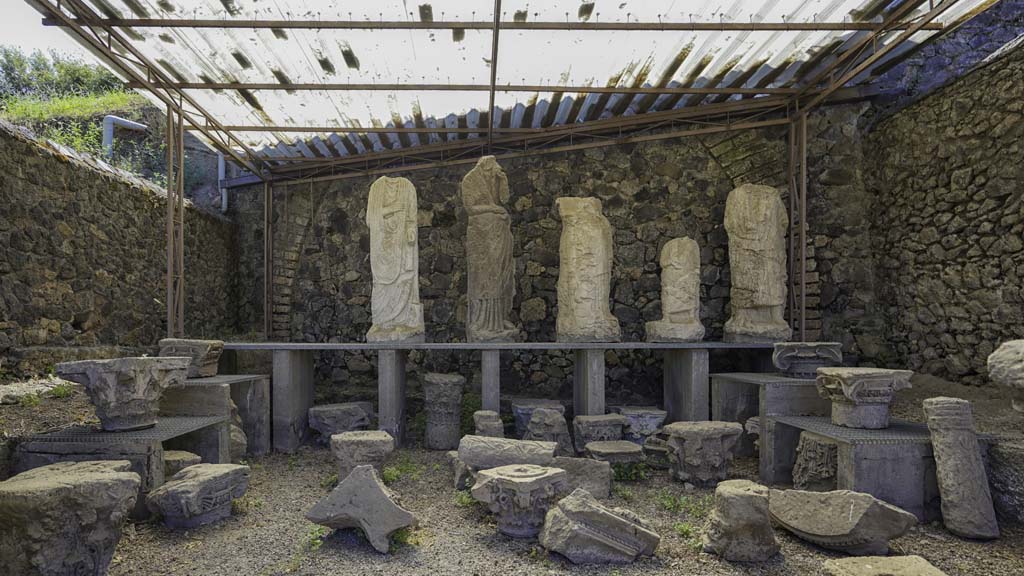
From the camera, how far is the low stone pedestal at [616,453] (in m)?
5.20

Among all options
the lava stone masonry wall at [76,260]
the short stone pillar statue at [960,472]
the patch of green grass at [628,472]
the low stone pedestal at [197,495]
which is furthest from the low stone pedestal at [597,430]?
the lava stone masonry wall at [76,260]

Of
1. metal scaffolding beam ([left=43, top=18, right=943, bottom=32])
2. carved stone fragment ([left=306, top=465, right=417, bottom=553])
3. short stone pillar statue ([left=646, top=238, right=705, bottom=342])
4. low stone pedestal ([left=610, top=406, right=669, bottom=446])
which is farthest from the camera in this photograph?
A: short stone pillar statue ([left=646, top=238, right=705, bottom=342])

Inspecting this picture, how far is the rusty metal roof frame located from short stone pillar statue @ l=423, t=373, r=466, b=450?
10.8 feet

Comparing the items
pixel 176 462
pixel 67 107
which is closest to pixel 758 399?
pixel 176 462

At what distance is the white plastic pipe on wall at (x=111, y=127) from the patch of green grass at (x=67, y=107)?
889mm

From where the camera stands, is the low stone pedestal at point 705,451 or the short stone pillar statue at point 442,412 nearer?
the low stone pedestal at point 705,451

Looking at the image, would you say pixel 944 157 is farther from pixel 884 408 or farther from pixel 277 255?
pixel 277 255

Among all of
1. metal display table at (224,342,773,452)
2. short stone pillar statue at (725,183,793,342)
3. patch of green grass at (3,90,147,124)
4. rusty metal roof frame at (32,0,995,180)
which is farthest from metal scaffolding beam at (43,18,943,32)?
patch of green grass at (3,90,147,124)

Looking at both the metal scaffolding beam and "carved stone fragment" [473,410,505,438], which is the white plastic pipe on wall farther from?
"carved stone fragment" [473,410,505,438]

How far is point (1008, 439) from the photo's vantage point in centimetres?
421

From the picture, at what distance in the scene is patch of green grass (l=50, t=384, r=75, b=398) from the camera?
216 inches

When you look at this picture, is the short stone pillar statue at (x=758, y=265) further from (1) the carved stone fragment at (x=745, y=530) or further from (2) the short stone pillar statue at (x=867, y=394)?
(1) the carved stone fragment at (x=745, y=530)

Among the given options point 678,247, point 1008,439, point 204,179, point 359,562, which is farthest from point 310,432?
point 204,179

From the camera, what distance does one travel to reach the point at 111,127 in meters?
11.4
